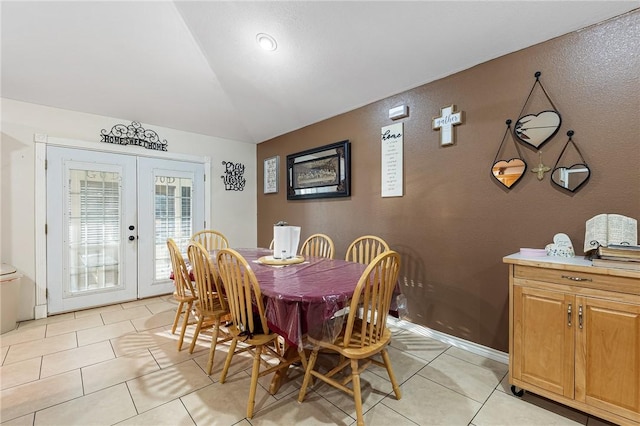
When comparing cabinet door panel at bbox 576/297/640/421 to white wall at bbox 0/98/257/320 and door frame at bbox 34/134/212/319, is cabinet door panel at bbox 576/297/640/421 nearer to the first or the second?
white wall at bbox 0/98/257/320

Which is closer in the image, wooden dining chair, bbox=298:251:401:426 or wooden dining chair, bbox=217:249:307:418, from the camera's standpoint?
wooden dining chair, bbox=298:251:401:426

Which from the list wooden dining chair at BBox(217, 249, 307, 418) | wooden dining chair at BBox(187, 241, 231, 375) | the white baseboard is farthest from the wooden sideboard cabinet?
wooden dining chair at BBox(187, 241, 231, 375)

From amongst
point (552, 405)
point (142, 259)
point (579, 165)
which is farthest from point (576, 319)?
point (142, 259)

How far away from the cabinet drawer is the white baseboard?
88 centimetres

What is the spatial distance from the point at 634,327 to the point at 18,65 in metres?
4.98

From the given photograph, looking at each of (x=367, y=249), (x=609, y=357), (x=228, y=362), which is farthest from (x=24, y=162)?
(x=609, y=357)

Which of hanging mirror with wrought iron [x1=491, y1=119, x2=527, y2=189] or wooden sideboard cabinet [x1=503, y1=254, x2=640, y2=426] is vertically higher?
hanging mirror with wrought iron [x1=491, y1=119, x2=527, y2=189]

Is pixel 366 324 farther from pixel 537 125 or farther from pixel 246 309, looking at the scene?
pixel 537 125

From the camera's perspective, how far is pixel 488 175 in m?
2.26

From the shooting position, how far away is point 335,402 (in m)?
1.73

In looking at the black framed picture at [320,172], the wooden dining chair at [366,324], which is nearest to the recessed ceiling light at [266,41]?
the black framed picture at [320,172]

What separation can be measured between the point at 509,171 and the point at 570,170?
348 millimetres

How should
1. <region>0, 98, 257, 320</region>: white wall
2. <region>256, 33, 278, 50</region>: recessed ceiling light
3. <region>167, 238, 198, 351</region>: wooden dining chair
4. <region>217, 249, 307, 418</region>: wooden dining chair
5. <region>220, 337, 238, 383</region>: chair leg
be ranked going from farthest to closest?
<region>0, 98, 257, 320</region>: white wall < <region>256, 33, 278, 50</region>: recessed ceiling light < <region>167, 238, 198, 351</region>: wooden dining chair < <region>220, 337, 238, 383</region>: chair leg < <region>217, 249, 307, 418</region>: wooden dining chair

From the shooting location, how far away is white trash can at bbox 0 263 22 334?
269 cm
